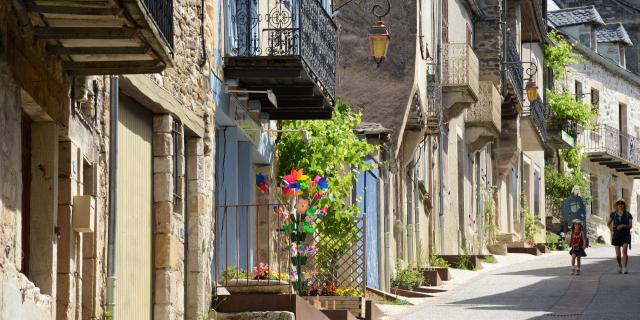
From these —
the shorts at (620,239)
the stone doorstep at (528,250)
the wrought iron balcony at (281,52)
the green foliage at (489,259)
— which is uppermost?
the wrought iron balcony at (281,52)

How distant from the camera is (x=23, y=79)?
8945mm

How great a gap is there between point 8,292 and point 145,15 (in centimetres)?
187

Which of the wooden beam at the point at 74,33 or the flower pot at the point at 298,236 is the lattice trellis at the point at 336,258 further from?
the wooden beam at the point at 74,33

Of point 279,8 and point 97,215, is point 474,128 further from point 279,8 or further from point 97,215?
point 97,215

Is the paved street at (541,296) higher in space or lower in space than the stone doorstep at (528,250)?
lower

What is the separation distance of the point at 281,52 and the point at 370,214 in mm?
6788

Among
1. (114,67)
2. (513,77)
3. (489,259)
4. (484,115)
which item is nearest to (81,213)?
(114,67)

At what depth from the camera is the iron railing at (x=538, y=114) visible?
130 feet

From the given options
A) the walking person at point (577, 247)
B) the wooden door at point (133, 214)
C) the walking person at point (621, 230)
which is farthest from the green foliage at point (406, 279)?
the wooden door at point (133, 214)

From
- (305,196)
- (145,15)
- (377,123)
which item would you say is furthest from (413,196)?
(145,15)

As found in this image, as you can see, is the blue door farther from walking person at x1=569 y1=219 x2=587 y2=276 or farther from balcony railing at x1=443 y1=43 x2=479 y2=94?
balcony railing at x1=443 y1=43 x2=479 y2=94

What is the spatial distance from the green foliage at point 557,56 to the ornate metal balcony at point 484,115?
43.9 feet

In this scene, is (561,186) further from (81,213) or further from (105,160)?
(81,213)

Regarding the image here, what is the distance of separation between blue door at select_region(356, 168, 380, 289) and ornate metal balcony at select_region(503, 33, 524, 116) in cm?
1366
